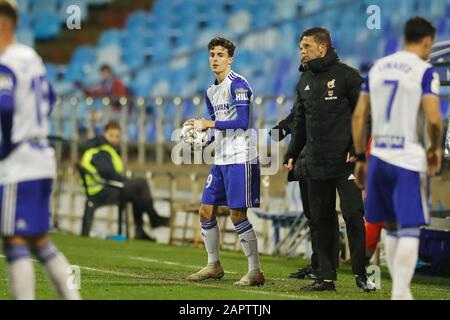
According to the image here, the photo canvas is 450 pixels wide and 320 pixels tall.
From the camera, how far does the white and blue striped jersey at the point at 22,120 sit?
6902 mm

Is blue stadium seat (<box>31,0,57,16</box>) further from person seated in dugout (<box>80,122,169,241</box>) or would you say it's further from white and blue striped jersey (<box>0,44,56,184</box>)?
white and blue striped jersey (<box>0,44,56,184</box>)

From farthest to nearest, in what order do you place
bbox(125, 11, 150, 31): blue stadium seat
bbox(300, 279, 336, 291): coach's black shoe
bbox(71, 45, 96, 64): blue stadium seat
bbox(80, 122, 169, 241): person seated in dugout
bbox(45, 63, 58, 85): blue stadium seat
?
bbox(71, 45, 96, 64): blue stadium seat < bbox(45, 63, 58, 85): blue stadium seat < bbox(125, 11, 150, 31): blue stadium seat < bbox(80, 122, 169, 241): person seated in dugout < bbox(300, 279, 336, 291): coach's black shoe

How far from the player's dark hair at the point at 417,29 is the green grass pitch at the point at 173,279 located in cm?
237

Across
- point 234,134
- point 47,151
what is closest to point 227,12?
point 234,134

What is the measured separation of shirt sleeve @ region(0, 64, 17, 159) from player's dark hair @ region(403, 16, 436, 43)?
8.27ft

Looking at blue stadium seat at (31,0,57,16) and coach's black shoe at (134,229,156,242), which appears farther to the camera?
blue stadium seat at (31,0,57,16)

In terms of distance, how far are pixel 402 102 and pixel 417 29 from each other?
472 millimetres

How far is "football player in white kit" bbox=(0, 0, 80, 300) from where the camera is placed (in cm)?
689

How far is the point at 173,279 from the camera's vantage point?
10.6 m

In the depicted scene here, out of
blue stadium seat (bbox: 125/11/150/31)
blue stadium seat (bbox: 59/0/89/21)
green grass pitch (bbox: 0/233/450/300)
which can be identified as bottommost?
green grass pitch (bbox: 0/233/450/300)

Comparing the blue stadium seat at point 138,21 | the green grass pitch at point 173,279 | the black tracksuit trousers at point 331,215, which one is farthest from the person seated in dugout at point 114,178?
the blue stadium seat at point 138,21

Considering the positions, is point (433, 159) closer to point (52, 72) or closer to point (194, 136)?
point (194, 136)

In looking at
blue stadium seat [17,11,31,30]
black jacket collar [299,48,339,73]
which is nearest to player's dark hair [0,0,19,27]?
black jacket collar [299,48,339,73]

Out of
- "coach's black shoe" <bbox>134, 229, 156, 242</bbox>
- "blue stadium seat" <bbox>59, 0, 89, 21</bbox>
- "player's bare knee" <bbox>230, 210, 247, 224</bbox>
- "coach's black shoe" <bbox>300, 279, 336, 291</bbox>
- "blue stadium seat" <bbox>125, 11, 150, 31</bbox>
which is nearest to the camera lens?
"coach's black shoe" <bbox>300, 279, 336, 291</bbox>
